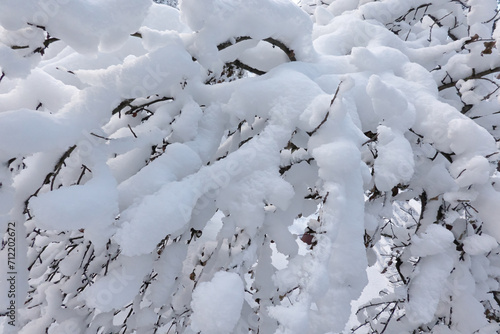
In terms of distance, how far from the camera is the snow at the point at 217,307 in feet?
3.36

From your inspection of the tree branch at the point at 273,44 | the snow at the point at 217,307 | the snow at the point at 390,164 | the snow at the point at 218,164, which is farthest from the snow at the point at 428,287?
the tree branch at the point at 273,44

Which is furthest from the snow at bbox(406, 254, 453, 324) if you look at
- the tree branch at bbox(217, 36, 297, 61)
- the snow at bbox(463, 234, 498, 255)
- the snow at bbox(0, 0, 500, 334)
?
the tree branch at bbox(217, 36, 297, 61)

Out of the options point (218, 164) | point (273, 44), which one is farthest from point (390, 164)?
point (273, 44)

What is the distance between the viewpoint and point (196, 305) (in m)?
1.04

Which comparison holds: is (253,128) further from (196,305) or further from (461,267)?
(461,267)

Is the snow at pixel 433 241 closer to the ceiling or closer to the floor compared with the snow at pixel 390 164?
closer to the floor

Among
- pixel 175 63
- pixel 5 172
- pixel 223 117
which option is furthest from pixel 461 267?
pixel 5 172

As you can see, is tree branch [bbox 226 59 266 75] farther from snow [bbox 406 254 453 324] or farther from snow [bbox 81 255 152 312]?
snow [bbox 406 254 453 324]

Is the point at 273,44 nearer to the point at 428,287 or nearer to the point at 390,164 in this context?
the point at 390,164

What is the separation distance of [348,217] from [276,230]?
1.09 feet

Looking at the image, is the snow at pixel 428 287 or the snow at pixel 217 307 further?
the snow at pixel 428 287

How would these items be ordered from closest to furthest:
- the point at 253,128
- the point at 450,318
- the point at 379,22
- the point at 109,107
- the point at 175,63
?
1. the point at 109,107
2. the point at 175,63
3. the point at 253,128
4. the point at 450,318
5. the point at 379,22

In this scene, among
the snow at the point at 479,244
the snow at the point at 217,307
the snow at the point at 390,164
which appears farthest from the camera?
the snow at the point at 479,244

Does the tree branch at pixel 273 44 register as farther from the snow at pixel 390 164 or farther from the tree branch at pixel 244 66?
the snow at pixel 390 164
